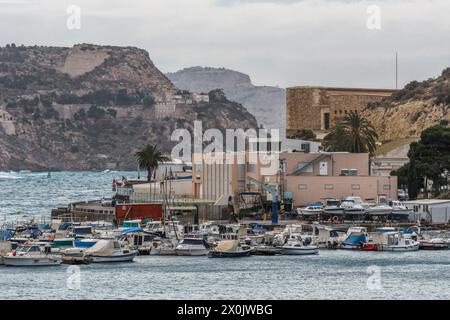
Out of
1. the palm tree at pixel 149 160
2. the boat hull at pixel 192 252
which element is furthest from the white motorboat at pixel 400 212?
the palm tree at pixel 149 160

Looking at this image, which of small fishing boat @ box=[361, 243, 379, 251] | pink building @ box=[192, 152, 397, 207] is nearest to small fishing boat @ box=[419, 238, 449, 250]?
small fishing boat @ box=[361, 243, 379, 251]

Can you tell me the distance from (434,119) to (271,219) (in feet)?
238

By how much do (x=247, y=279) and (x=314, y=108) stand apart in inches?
4350

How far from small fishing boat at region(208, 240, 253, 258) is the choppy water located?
2.36 feet

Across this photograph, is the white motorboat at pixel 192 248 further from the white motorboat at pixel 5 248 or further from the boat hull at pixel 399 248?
the boat hull at pixel 399 248

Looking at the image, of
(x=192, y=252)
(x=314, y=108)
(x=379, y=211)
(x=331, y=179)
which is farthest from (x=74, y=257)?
(x=314, y=108)

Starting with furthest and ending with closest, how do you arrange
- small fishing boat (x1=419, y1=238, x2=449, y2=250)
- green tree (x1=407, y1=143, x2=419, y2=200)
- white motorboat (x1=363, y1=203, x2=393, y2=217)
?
green tree (x1=407, y1=143, x2=419, y2=200) < white motorboat (x1=363, y1=203, x2=393, y2=217) < small fishing boat (x1=419, y1=238, x2=449, y2=250)

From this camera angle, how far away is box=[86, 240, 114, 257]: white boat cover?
60.2 meters

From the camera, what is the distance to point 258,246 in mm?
67125

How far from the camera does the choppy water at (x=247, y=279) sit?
46.9 metres

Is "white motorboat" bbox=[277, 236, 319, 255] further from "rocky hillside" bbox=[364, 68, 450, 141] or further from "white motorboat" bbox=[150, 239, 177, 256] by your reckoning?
"rocky hillside" bbox=[364, 68, 450, 141]

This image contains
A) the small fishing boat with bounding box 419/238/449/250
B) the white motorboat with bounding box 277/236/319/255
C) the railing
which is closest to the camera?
the white motorboat with bounding box 277/236/319/255
